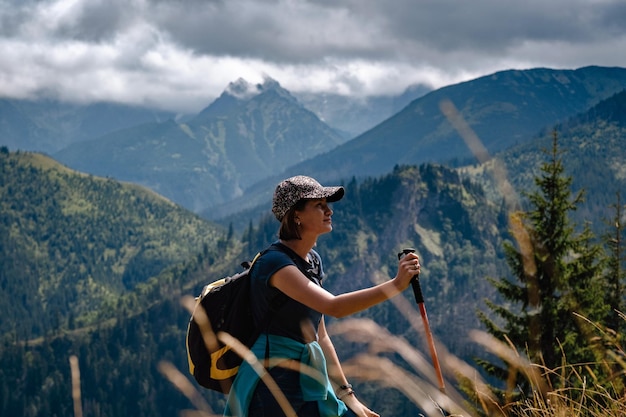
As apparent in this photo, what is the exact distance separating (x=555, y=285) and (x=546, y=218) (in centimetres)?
287

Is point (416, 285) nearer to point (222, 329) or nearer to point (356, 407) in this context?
point (356, 407)

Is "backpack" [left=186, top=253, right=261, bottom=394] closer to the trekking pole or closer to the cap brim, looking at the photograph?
the cap brim

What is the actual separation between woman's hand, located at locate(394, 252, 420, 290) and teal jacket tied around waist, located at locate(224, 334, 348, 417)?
0.94m

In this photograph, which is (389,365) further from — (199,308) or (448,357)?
(199,308)

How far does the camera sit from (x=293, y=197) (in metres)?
5.00

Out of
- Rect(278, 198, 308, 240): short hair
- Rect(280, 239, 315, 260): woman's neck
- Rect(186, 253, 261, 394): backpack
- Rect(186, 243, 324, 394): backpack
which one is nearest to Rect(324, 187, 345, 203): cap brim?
Rect(278, 198, 308, 240): short hair

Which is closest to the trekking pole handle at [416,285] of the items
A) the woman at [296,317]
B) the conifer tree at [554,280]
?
the woman at [296,317]

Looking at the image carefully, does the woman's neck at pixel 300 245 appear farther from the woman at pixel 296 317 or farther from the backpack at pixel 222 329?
the backpack at pixel 222 329

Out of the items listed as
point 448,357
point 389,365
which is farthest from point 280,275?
point 389,365

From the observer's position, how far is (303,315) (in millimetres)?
4629

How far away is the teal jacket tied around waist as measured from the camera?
4434 millimetres

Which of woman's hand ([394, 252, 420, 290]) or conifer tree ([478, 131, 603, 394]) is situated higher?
woman's hand ([394, 252, 420, 290])

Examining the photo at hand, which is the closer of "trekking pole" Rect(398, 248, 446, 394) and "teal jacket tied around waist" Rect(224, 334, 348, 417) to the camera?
"trekking pole" Rect(398, 248, 446, 394)

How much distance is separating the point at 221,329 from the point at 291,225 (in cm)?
84
